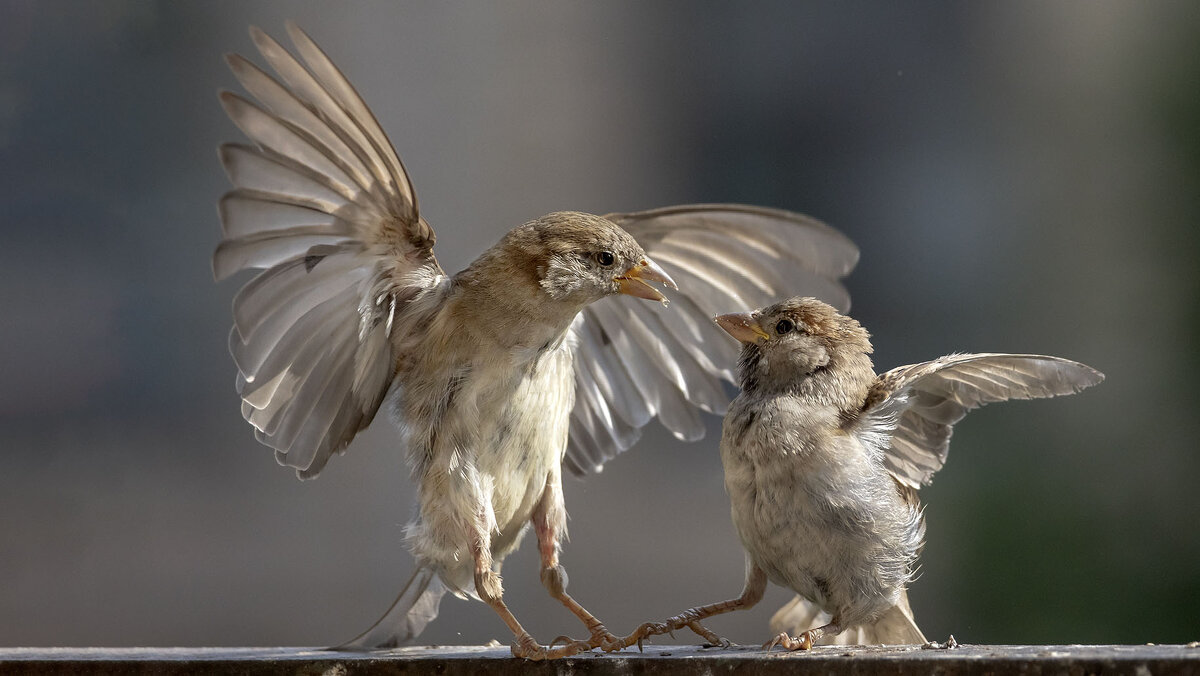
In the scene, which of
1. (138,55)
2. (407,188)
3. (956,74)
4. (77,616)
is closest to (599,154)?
(956,74)

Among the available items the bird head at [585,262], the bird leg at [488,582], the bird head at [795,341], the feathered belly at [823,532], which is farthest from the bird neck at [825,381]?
the bird leg at [488,582]

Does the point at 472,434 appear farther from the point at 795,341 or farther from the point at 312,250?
the point at 795,341

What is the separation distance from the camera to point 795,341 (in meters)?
2.86

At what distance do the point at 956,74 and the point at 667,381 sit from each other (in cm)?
483

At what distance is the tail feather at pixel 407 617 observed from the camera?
291 cm

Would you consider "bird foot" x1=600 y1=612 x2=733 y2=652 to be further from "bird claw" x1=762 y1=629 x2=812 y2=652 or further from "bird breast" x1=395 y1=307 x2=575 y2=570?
"bird breast" x1=395 y1=307 x2=575 y2=570

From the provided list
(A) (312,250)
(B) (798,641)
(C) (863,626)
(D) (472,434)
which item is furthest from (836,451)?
(A) (312,250)

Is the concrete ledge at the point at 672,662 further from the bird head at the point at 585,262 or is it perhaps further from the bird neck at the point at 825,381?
the bird head at the point at 585,262

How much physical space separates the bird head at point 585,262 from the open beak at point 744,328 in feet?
0.72

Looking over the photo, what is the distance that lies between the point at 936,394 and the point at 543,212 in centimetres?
457

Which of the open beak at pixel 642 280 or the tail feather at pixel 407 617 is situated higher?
the open beak at pixel 642 280

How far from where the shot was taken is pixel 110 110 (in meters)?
7.00

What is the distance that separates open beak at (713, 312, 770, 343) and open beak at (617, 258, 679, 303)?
0.70 feet

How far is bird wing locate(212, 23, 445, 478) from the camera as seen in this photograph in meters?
2.62
